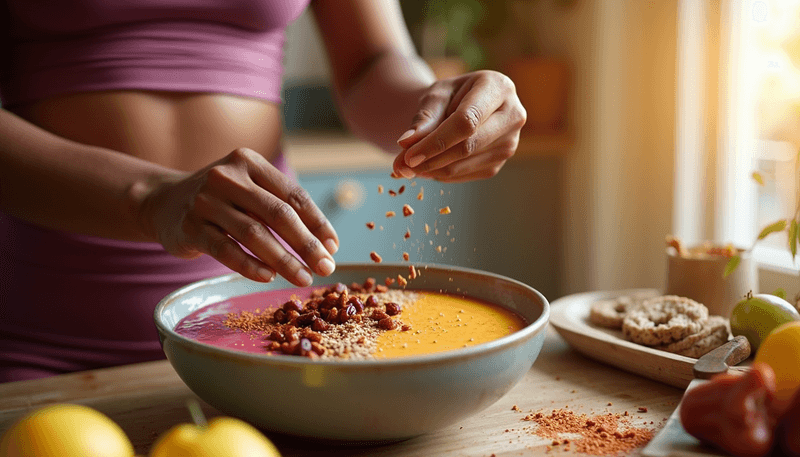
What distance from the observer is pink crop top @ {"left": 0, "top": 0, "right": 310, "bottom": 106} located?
4.05ft

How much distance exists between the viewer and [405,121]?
1.37 m

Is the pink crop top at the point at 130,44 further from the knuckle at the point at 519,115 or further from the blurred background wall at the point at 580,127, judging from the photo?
the blurred background wall at the point at 580,127

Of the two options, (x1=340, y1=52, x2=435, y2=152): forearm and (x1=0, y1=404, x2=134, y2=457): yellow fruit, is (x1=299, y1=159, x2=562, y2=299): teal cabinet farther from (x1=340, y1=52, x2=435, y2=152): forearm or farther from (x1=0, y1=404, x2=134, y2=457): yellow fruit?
(x1=0, y1=404, x2=134, y2=457): yellow fruit

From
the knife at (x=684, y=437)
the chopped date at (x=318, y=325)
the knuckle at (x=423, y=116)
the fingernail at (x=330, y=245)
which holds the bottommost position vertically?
the knife at (x=684, y=437)

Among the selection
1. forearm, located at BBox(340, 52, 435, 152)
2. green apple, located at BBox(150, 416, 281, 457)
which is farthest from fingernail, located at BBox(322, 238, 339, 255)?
forearm, located at BBox(340, 52, 435, 152)

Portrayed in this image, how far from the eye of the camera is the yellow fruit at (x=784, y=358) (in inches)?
29.1

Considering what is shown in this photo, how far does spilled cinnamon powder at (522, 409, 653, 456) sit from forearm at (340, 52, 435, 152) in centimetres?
69

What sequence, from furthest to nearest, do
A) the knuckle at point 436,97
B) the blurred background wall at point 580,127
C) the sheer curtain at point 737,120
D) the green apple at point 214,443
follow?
1. the blurred background wall at point 580,127
2. the sheer curtain at point 737,120
3. the knuckle at point 436,97
4. the green apple at point 214,443

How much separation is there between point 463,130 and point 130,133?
0.68 metres

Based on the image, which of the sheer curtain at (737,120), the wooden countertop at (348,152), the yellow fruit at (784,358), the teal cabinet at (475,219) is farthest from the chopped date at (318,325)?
the teal cabinet at (475,219)

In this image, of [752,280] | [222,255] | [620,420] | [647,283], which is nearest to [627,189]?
[647,283]

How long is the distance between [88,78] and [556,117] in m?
2.15

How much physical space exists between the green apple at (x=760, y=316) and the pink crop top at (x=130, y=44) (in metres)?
0.99

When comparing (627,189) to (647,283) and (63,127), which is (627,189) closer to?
(647,283)
